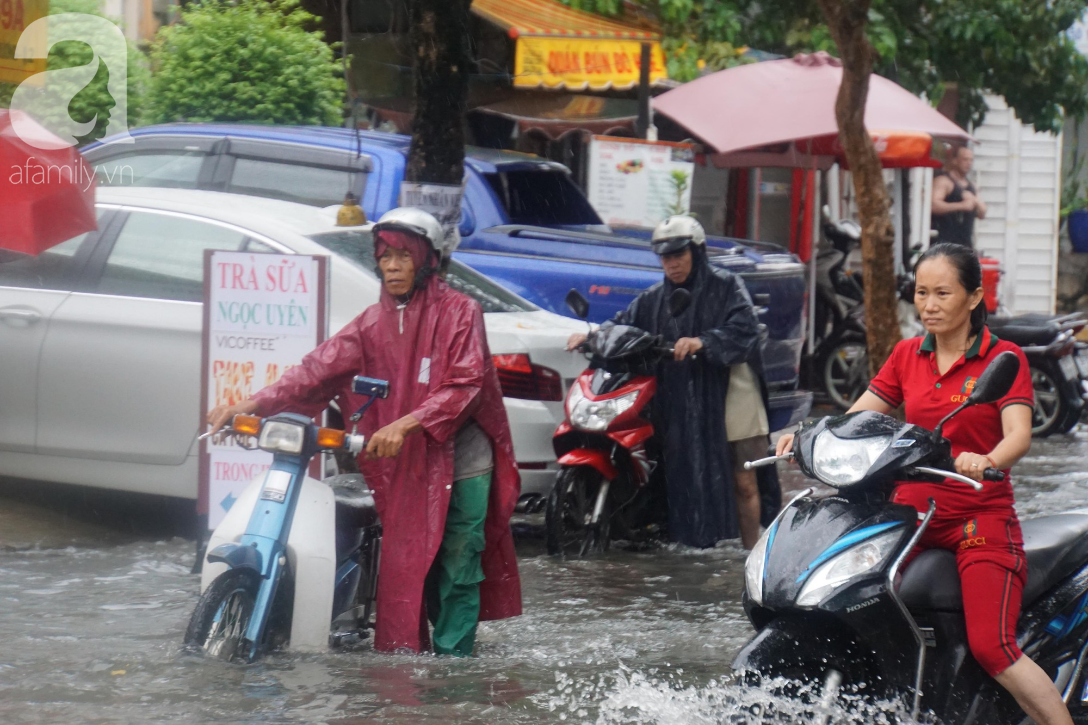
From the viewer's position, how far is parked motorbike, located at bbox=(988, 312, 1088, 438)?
10.9 meters

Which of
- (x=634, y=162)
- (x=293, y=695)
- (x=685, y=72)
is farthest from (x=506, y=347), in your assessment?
(x=685, y=72)

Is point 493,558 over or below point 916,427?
below

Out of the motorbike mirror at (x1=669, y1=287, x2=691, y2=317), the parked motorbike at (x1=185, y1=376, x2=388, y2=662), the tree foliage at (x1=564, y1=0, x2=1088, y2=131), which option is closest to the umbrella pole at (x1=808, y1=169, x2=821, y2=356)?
the tree foliage at (x1=564, y1=0, x2=1088, y2=131)

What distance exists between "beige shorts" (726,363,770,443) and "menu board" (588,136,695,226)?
12.1 ft

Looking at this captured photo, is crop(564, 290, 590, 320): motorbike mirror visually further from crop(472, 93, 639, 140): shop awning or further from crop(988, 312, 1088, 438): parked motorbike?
crop(472, 93, 639, 140): shop awning

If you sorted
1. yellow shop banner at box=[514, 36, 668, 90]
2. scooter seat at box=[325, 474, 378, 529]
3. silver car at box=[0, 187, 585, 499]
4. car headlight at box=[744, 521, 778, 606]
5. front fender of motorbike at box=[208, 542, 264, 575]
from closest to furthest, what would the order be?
car headlight at box=[744, 521, 778, 606] < front fender of motorbike at box=[208, 542, 264, 575] < scooter seat at box=[325, 474, 378, 529] < silver car at box=[0, 187, 585, 499] < yellow shop banner at box=[514, 36, 668, 90]

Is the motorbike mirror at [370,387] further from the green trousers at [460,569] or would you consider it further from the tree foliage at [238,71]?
the tree foliage at [238,71]

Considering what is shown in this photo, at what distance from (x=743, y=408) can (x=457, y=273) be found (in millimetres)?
1557

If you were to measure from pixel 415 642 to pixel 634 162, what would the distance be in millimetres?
6312

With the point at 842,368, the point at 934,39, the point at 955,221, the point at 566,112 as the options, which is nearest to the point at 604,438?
the point at 842,368

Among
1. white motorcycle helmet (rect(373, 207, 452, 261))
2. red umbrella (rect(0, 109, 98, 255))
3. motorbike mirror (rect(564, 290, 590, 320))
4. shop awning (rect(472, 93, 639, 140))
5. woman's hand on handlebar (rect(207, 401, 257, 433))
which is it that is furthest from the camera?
shop awning (rect(472, 93, 639, 140))

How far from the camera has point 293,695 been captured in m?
4.50

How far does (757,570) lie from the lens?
379 centimetres

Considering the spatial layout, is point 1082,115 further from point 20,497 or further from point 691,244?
point 20,497
